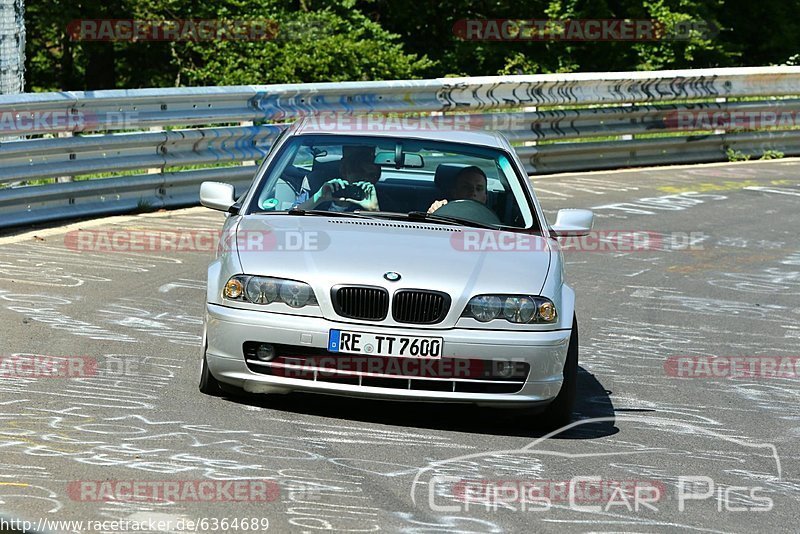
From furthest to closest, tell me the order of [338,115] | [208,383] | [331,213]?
[338,115] < [331,213] < [208,383]

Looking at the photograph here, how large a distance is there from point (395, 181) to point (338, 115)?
0.98 m

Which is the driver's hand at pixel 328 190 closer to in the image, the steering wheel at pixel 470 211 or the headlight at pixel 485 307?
the steering wheel at pixel 470 211

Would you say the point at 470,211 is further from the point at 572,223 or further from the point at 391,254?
the point at 391,254

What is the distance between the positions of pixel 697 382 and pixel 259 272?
10.0 ft

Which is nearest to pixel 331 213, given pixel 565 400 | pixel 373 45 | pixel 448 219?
pixel 448 219

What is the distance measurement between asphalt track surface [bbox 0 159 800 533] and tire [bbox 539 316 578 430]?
8 centimetres

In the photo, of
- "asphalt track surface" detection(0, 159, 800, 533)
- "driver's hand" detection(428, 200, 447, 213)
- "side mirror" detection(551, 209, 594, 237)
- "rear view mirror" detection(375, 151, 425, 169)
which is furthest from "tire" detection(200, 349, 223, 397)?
"side mirror" detection(551, 209, 594, 237)

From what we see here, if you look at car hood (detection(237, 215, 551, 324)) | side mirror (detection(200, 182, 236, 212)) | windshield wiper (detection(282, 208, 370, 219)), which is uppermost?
side mirror (detection(200, 182, 236, 212))

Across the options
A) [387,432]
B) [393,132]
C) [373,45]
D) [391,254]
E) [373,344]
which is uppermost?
[373,45]

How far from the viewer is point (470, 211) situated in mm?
7559

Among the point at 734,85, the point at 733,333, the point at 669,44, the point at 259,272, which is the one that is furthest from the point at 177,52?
the point at 259,272

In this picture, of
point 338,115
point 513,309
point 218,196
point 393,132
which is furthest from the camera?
point 338,115

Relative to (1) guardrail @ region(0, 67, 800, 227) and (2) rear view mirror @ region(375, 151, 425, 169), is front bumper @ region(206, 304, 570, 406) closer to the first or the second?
(2) rear view mirror @ region(375, 151, 425, 169)

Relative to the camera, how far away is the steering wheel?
7504 mm
